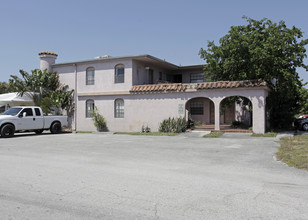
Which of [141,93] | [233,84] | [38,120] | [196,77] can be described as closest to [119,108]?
[141,93]

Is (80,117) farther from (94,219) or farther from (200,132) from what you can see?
(94,219)

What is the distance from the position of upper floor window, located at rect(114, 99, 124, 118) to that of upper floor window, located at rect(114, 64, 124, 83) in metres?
1.63

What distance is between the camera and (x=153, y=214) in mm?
4367

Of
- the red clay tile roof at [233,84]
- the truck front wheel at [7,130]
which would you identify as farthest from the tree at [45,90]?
the red clay tile roof at [233,84]

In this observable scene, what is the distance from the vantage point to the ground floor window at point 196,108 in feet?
78.2

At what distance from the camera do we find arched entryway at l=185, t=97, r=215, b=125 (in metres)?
23.5

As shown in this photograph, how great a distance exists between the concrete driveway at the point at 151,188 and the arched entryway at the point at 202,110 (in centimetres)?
1399

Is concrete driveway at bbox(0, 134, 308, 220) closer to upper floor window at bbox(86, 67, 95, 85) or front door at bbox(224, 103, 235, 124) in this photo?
front door at bbox(224, 103, 235, 124)

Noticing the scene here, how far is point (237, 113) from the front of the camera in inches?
905

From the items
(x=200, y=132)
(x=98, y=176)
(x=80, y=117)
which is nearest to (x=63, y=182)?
(x=98, y=176)

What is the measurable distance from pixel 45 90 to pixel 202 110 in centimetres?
1409

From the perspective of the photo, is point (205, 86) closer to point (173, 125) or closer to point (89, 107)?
point (173, 125)

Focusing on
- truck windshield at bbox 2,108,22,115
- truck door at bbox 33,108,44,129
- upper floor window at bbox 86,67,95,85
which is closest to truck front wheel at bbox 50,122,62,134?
truck door at bbox 33,108,44,129

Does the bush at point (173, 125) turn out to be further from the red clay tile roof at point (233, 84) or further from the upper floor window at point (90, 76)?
the upper floor window at point (90, 76)
